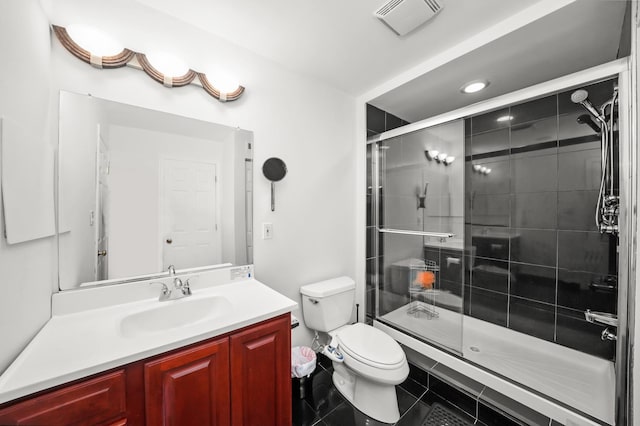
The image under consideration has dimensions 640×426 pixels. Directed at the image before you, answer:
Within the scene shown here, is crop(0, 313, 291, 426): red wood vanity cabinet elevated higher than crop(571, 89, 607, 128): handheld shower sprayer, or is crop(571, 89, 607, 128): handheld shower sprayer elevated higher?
crop(571, 89, 607, 128): handheld shower sprayer

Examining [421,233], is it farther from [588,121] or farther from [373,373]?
[588,121]

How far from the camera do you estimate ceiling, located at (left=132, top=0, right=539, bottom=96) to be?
4.14ft

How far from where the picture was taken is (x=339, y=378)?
170 centimetres

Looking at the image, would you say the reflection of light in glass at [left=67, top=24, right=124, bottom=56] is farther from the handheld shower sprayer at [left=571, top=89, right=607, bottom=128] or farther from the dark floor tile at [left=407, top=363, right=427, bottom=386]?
the dark floor tile at [left=407, top=363, right=427, bottom=386]

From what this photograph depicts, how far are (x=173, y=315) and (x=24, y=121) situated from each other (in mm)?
968

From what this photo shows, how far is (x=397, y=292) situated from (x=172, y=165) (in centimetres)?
205

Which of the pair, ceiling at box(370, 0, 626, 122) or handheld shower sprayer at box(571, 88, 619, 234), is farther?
handheld shower sprayer at box(571, 88, 619, 234)

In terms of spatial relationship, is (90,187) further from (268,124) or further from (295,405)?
(295,405)

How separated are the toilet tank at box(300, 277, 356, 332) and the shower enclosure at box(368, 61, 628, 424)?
48 centimetres

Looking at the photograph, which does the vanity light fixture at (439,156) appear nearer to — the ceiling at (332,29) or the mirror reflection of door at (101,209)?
the ceiling at (332,29)

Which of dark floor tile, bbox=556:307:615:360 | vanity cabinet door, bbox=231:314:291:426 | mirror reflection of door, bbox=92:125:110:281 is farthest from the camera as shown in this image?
dark floor tile, bbox=556:307:615:360

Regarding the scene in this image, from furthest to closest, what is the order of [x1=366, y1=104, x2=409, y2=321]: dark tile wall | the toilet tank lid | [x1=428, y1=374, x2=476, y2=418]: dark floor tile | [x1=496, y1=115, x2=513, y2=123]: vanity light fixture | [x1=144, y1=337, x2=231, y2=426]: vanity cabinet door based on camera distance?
[x1=366, y1=104, x2=409, y2=321]: dark tile wall
[x1=496, y1=115, x2=513, y2=123]: vanity light fixture
the toilet tank lid
[x1=428, y1=374, x2=476, y2=418]: dark floor tile
[x1=144, y1=337, x2=231, y2=426]: vanity cabinet door

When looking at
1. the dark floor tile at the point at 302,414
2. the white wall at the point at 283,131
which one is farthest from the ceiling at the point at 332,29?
the dark floor tile at the point at 302,414

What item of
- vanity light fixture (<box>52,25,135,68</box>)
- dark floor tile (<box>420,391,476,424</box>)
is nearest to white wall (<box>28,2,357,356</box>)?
vanity light fixture (<box>52,25,135,68</box>)
